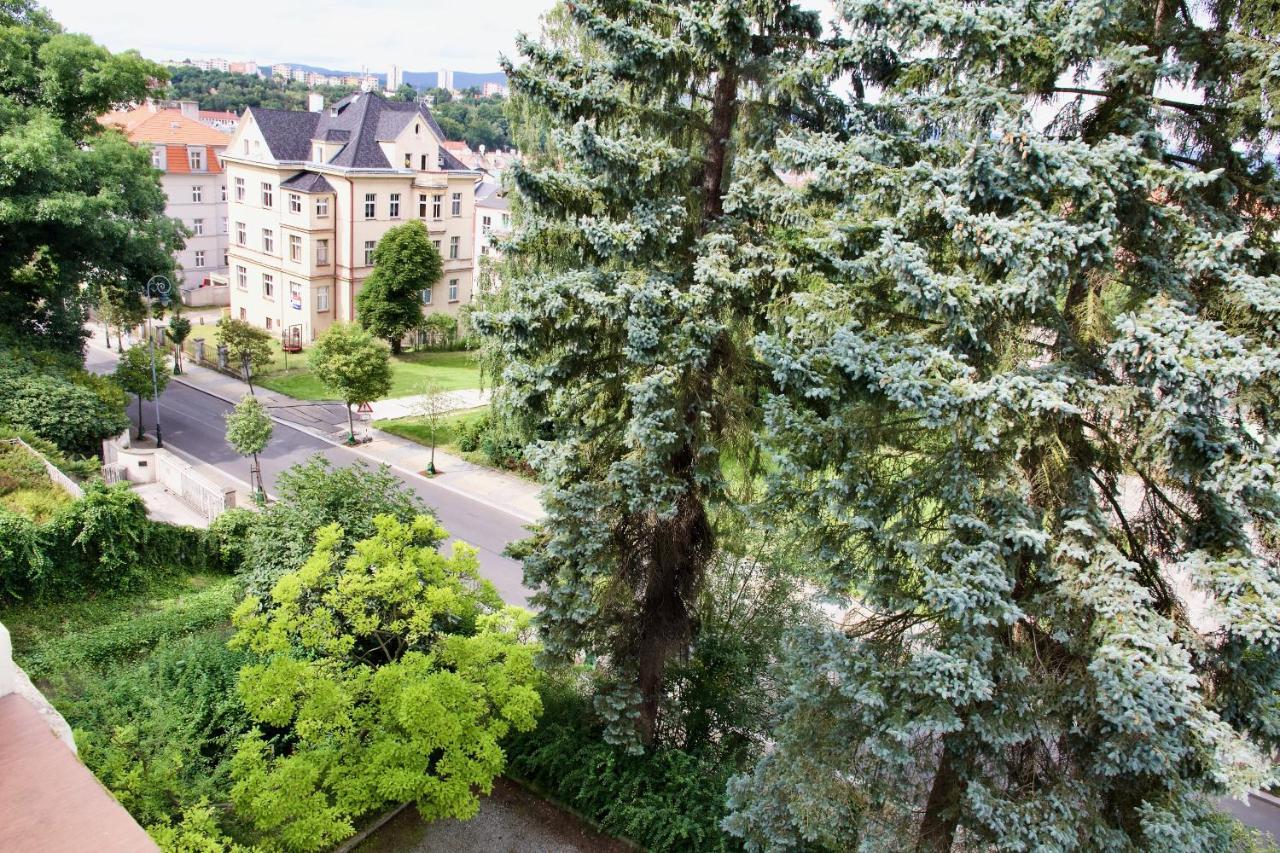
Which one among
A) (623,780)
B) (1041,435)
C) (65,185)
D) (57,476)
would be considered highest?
(65,185)

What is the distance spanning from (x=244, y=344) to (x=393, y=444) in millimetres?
9130

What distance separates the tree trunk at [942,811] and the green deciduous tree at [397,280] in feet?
121

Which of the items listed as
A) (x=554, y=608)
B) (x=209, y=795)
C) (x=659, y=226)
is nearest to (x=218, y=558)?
(x=209, y=795)

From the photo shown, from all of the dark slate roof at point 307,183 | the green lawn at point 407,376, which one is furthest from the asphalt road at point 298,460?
the dark slate roof at point 307,183

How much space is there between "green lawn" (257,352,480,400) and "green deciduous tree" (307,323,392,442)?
15.0ft

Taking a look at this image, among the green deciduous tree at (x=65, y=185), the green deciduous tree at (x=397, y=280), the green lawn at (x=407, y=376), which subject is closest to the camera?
the green deciduous tree at (x=65, y=185)

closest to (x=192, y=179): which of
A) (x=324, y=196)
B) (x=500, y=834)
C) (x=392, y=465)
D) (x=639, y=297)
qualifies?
(x=324, y=196)

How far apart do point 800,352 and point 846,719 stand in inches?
163

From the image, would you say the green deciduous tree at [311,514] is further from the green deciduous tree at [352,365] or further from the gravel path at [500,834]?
the green deciduous tree at [352,365]

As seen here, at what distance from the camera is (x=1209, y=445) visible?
7.39m

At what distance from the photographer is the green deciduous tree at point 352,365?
3062 centimetres

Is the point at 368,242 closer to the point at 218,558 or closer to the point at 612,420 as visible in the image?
the point at 218,558

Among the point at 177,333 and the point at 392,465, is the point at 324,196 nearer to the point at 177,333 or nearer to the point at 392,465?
the point at 177,333

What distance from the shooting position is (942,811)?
9.41 m
